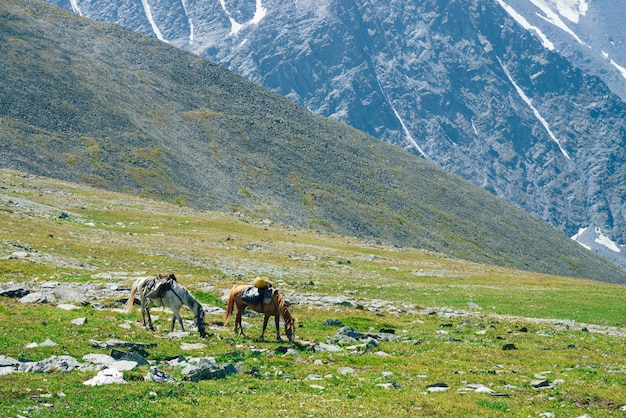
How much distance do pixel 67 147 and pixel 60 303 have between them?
410 feet

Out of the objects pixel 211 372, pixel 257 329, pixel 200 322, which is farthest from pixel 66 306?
pixel 211 372

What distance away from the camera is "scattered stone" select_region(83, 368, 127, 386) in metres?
17.8

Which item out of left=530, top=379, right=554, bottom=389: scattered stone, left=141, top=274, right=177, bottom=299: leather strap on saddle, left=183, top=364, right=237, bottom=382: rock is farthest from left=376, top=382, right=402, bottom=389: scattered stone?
left=141, top=274, right=177, bottom=299: leather strap on saddle

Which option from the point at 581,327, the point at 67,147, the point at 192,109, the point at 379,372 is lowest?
the point at 581,327

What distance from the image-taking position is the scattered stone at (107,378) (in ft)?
58.3

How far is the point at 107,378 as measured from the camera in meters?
18.1

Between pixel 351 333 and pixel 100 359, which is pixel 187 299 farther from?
pixel 351 333

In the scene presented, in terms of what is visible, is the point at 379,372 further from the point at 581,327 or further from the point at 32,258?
the point at 32,258

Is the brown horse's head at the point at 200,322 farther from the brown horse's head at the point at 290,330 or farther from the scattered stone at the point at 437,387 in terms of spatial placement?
the scattered stone at the point at 437,387

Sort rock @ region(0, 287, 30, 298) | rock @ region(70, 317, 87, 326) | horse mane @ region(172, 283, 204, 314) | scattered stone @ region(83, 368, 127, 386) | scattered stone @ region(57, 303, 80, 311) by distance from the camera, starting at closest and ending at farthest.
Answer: scattered stone @ region(83, 368, 127, 386) < rock @ region(70, 317, 87, 326) < horse mane @ region(172, 283, 204, 314) < scattered stone @ region(57, 303, 80, 311) < rock @ region(0, 287, 30, 298)

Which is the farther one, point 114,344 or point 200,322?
point 200,322

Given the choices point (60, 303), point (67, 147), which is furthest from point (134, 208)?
point (60, 303)

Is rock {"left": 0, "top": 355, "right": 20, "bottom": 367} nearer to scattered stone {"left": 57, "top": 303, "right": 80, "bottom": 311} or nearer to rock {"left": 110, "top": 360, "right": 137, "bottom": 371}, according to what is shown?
rock {"left": 110, "top": 360, "right": 137, "bottom": 371}

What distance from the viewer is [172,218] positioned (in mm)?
93125
